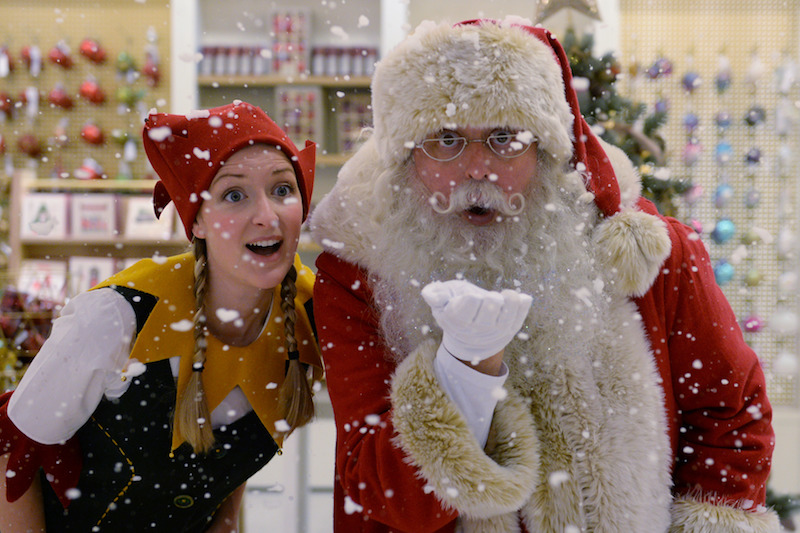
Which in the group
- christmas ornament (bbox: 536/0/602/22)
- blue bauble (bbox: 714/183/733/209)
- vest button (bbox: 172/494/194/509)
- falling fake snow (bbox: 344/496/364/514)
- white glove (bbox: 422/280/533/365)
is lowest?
vest button (bbox: 172/494/194/509)

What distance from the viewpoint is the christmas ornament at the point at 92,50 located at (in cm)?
337

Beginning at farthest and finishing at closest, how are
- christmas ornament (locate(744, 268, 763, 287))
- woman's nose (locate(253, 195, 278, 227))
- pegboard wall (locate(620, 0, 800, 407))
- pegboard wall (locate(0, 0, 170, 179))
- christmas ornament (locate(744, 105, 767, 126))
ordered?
pegboard wall (locate(0, 0, 170, 179)) < pegboard wall (locate(620, 0, 800, 407)) < christmas ornament (locate(744, 105, 767, 126)) < christmas ornament (locate(744, 268, 763, 287)) < woman's nose (locate(253, 195, 278, 227))

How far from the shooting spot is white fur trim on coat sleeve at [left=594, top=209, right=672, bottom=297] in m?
1.11

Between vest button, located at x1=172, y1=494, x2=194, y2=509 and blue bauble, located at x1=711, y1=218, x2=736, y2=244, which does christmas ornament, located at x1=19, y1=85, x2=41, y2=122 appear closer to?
vest button, located at x1=172, y1=494, x2=194, y2=509

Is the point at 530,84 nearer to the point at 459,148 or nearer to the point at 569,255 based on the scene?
the point at 459,148

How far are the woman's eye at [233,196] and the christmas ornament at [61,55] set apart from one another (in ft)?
9.08

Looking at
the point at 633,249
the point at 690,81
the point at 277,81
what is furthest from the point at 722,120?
the point at 633,249

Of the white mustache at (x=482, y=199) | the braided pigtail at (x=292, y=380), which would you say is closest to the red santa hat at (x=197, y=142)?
the braided pigtail at (x=292, y=380)

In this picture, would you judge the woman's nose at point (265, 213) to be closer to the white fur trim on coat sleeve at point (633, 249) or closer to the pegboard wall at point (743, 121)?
the white fur trim on coat sleeve at point (633, 249)

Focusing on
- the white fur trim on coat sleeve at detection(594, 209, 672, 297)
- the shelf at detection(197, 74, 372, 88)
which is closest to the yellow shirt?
the white fur trim on coat sleeve at detection(594, 209, 672, 297)

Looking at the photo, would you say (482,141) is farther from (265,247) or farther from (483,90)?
(265,247)

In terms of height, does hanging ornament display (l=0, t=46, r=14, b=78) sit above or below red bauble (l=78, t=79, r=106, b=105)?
above

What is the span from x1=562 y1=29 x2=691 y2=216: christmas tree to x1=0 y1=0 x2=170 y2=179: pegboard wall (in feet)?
7.29

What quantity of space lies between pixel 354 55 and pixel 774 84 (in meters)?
2.13
